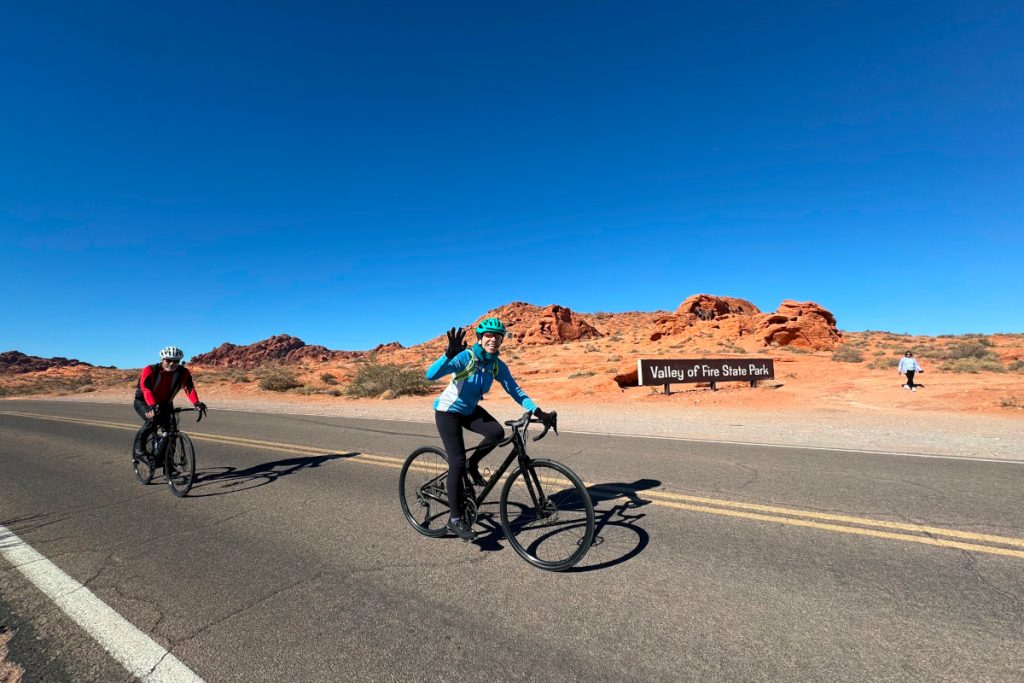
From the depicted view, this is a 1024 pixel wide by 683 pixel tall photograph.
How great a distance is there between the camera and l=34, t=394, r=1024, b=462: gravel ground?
8.51 meters

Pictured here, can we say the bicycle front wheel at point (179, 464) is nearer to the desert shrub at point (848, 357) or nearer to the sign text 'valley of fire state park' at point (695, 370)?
the sign text 'valley of fire state park' at point (695, 370)

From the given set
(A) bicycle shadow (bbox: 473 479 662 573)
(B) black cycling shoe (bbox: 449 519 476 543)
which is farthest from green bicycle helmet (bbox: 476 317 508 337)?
(B) black cycling shoe (bbox: 449 519 476 543)

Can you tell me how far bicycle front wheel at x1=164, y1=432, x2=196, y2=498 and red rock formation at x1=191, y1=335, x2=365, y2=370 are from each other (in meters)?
111

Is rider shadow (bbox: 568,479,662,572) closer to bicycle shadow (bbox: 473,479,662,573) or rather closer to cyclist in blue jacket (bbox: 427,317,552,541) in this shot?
bicycle shadow (bbox: 473,479,662,573)

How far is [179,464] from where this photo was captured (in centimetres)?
651

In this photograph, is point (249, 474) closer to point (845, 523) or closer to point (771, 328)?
point (845, 523)

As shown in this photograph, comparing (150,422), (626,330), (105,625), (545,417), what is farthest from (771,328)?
(105,625)

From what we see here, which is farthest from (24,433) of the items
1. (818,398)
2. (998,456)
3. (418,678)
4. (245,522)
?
(818,398)

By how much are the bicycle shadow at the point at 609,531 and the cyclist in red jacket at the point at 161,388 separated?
4594 mm

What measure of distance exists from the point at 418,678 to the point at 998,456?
9393 millimetres

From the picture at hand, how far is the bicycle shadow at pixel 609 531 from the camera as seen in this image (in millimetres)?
3929

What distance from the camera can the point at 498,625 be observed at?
117 inches

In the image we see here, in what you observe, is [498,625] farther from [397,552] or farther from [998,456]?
[998,456]

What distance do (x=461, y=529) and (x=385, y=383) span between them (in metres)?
21.1
